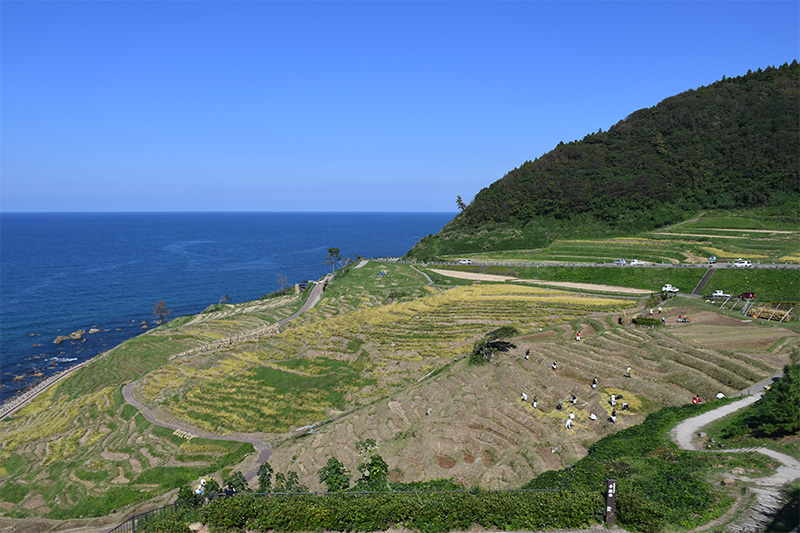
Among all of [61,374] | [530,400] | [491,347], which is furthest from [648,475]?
→ [61,374]

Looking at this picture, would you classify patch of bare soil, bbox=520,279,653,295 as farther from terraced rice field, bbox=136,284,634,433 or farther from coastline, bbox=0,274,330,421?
coastline, bbox=0,274,330,421

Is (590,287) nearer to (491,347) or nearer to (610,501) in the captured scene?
(491,347)

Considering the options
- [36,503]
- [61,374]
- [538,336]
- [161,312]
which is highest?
[538,336]

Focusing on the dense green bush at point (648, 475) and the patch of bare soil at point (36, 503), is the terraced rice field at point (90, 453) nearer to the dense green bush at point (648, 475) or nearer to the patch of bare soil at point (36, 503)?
the patch of bare soil at point (36, 503)

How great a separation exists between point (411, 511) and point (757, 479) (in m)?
16.5

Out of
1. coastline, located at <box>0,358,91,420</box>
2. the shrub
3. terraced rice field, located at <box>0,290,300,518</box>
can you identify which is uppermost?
the shrub

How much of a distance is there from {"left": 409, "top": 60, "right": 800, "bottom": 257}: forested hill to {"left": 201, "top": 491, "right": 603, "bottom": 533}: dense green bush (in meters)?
97.1

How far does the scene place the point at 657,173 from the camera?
134125 millimetres

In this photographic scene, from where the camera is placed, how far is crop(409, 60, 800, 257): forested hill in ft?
396

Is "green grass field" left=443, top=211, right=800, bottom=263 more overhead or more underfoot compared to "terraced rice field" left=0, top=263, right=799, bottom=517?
more overhead

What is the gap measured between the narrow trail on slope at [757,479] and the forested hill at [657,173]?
A: 89508 mm

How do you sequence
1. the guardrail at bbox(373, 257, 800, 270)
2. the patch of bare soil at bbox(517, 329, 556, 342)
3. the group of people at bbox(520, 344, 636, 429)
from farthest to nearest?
the guardrail at bbox(373, 257, 800, 270) → the patch of bare soil at bbox(517, 329, 556, 342) → the group of people at bbox(520, 344, 636, 429)

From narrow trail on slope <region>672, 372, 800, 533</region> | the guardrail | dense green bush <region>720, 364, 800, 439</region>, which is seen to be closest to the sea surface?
the guardrail

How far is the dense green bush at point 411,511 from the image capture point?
67.5 feet
